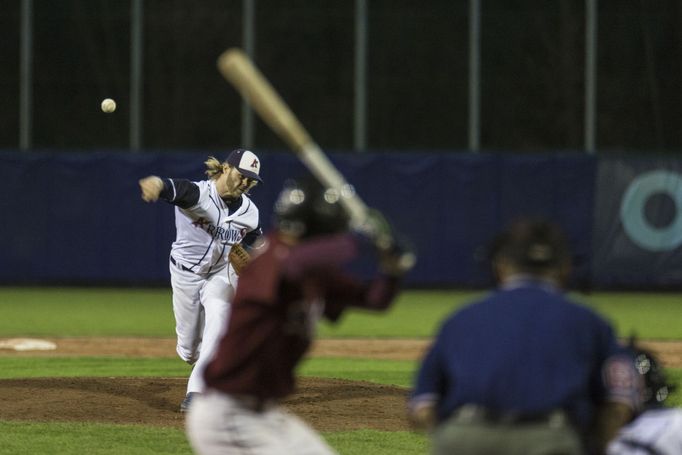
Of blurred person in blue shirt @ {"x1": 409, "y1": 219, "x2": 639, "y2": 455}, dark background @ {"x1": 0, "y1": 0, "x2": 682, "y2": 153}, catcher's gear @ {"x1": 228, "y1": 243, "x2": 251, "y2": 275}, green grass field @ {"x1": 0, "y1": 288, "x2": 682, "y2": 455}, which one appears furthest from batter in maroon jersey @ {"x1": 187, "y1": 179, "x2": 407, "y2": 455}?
dark background @ {"x1": 0, "y1": 0, "x2": 682, "y2": 153}

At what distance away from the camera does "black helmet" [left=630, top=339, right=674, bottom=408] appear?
5.36m

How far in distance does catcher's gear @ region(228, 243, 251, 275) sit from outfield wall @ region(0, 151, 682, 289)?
45.4 feet

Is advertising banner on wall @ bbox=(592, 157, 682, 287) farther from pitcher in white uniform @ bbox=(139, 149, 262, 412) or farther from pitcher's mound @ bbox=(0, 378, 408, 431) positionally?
pitcher in white uniform @ bbox=(139, 149, 262, 412)

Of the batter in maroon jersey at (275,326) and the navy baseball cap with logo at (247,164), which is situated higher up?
the navy baseball cap with logo at (247,164)

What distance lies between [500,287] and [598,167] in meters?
20.0

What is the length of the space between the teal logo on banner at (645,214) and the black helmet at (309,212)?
19572mm

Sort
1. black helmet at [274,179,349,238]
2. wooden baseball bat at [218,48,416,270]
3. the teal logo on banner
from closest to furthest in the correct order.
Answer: black helmet at [274,179,349,238]
wooden baseball bat at [218,48,416,270]
the teal logo on banner

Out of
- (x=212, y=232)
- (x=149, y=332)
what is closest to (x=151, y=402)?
(x=212, y=232)

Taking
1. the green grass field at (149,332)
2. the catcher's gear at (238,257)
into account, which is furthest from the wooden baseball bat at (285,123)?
the catcher's gear at (238,257)

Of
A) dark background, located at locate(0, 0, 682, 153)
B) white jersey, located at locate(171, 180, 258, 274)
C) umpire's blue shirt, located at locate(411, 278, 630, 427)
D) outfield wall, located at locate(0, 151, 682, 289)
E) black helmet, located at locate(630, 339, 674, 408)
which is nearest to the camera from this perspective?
umpire's blue shirt, located at locate(411, 278, 630, 427)

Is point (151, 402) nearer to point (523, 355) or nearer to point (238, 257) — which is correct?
point (238, 257)

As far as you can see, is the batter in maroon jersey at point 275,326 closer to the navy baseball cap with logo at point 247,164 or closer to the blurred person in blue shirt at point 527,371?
the blurred person in blue shirt at point 527,371

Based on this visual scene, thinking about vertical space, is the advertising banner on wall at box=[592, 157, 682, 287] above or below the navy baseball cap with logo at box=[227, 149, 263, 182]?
below

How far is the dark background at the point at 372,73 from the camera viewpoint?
87.4 feet
